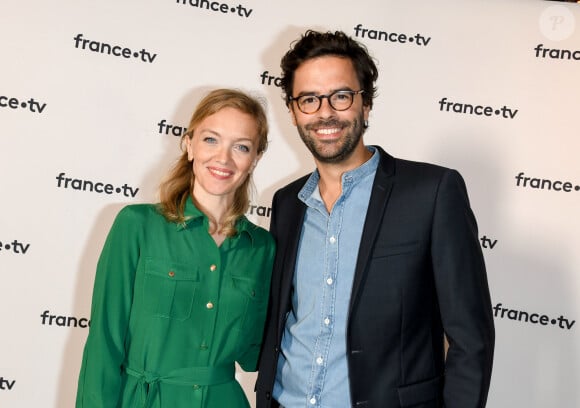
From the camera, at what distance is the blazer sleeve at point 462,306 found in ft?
6.79

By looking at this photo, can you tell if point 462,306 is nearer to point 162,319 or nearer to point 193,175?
point 162,319

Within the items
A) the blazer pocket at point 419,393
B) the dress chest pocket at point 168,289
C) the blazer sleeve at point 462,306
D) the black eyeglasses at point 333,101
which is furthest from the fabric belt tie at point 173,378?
the black eyeglasses at point 333,101

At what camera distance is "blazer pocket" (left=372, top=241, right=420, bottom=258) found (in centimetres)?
215

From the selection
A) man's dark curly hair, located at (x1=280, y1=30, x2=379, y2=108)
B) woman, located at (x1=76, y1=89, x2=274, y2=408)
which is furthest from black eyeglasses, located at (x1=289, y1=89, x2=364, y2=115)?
woman, located at (x1=76, y1=89, x2=274, y2=408)

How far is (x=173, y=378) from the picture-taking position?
221 centimetres

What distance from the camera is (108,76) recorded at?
3545mm

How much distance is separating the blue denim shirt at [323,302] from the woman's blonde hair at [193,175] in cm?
30

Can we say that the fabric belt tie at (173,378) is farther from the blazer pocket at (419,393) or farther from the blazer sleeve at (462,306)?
the blazer sleeve at (462,306)

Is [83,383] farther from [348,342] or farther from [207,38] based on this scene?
[207,38]

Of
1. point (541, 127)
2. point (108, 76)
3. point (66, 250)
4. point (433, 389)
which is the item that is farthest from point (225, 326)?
point (541, 127)

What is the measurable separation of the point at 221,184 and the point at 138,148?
1335 mm

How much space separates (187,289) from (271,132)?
5.24 feet

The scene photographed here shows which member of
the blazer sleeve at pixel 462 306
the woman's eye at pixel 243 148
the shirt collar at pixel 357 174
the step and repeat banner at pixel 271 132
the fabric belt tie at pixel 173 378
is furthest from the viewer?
the step and repeat banner at pixel 271 132

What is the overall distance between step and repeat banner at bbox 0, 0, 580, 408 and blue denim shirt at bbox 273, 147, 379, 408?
1.36 m
